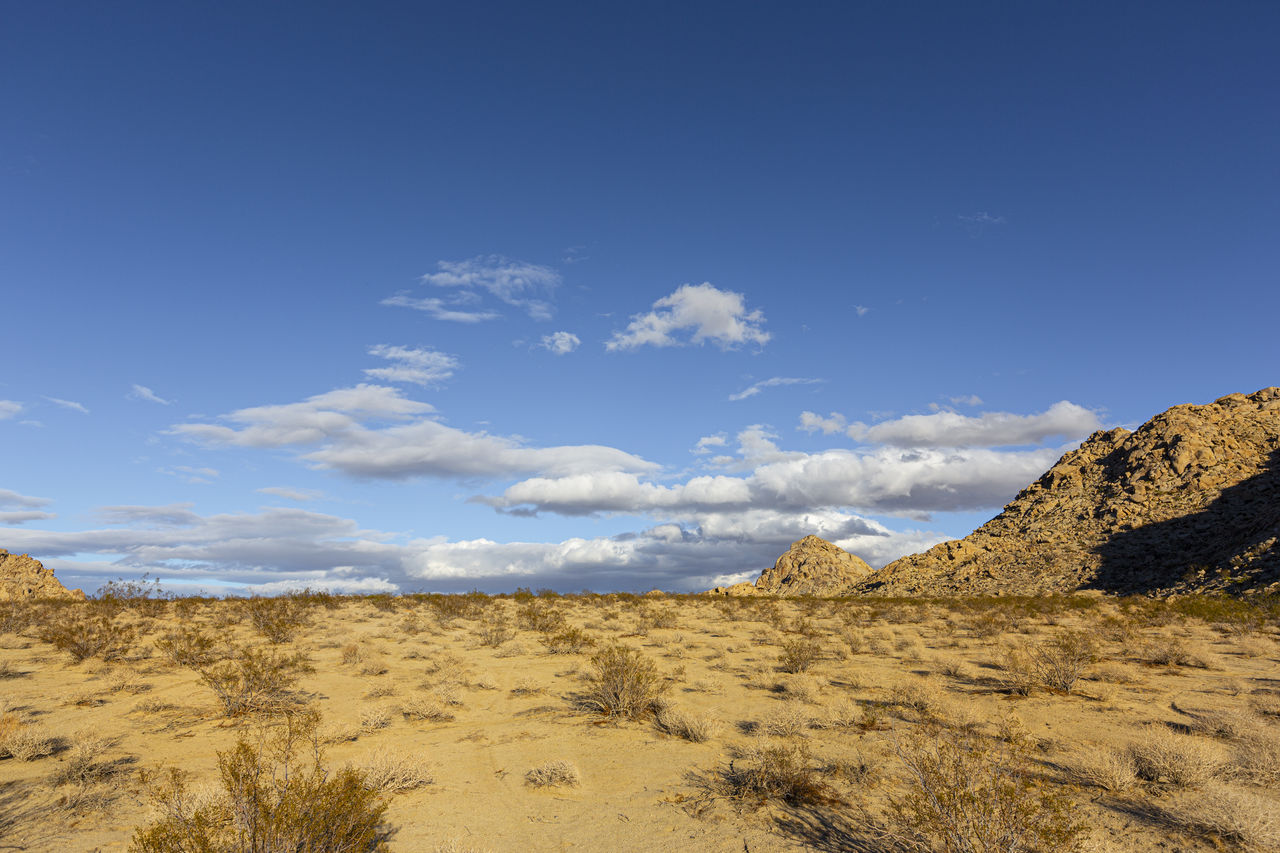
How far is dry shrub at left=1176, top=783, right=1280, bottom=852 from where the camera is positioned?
6375mm

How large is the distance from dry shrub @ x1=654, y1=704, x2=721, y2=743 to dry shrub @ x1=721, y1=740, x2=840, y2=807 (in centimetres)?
187

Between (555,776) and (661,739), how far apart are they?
2724mm

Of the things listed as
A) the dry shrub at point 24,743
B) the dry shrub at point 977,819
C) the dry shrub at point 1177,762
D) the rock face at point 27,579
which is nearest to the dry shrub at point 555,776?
the dry shrub at point 977,819

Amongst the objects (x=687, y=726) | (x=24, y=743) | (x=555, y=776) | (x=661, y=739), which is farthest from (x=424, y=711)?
(x=24, y=743)

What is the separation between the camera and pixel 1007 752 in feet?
31.6

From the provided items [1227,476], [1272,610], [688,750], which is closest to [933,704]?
[688,750]

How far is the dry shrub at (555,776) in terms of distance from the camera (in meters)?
8.89

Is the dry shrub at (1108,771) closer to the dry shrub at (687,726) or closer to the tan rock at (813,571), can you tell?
the dry shrub at (687,726)

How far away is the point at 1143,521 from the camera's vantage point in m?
56.5

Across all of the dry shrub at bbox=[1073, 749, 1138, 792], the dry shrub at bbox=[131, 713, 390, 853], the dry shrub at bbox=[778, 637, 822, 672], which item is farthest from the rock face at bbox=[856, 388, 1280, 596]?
the dry shrub at bbox=[131, 713, 390, 853]

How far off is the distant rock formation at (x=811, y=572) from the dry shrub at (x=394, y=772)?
199 feet

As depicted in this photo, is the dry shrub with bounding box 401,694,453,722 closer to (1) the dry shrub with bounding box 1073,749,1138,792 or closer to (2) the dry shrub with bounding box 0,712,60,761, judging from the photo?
(2) the dry shrub with bounding box 0,712,60,761

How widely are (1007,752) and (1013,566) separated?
2256 inches

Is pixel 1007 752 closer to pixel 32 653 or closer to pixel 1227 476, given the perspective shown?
pixel 32 653
